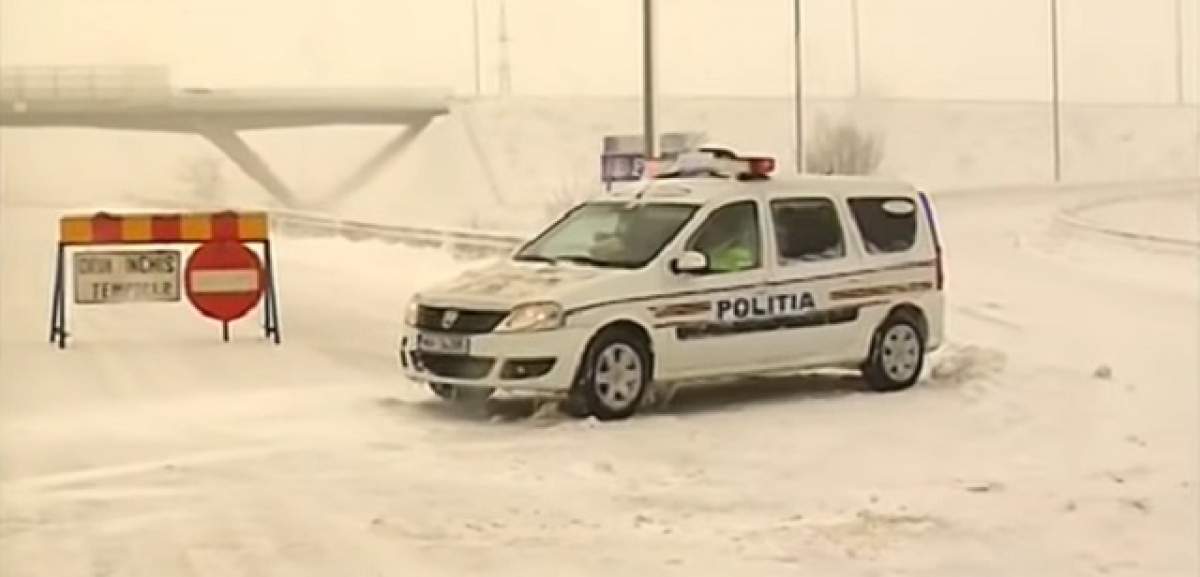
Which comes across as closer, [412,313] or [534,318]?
[534,318]

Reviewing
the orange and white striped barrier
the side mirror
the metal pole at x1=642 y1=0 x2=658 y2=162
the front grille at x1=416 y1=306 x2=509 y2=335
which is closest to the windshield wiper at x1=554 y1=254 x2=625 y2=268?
the side mirror

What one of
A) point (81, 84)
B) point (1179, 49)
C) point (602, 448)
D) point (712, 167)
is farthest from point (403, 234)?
point (1179, 49)

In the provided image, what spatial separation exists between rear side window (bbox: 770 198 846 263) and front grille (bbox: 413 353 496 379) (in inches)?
55.0

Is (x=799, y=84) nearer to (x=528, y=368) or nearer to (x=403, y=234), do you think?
(x=403, y=234)

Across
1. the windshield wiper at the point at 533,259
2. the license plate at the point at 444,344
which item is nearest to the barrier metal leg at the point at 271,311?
the license plate at the point at 444,344

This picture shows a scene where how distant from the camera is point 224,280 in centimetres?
845

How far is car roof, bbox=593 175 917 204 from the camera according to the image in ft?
27.1

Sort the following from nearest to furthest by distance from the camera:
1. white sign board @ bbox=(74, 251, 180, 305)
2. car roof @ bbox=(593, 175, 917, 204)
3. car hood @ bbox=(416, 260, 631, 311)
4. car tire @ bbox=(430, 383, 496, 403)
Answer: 1. car hood @ bbox=(416, 260, 631, 311)
2. car tire @ bbox=(430, 383, 496, 403)
3. white sign board @ bbox=(74, 251, 180, 305)
4. car roof @ bbox=(593, 175, 917, 204)

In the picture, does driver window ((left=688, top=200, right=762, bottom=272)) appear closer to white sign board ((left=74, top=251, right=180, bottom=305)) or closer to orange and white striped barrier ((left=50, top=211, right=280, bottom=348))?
orange and white striped barrier ((left=50, top=211, right=280, bottom=348))

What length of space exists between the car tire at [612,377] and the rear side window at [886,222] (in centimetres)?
130

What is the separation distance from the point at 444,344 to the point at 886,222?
209 cm

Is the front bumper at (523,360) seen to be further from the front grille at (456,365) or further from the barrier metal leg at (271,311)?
the barrier metal leg at (271,311)

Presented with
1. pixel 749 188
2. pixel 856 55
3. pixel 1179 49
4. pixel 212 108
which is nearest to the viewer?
pixel 212 108

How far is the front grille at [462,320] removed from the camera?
7652 millimetres
